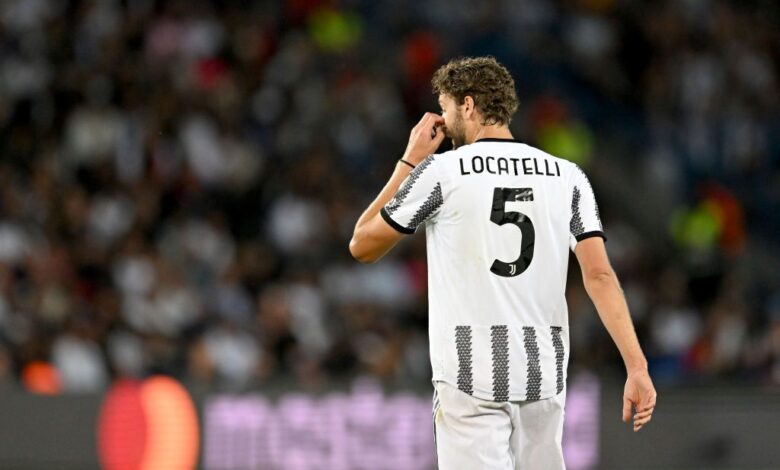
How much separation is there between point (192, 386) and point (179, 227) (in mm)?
2376

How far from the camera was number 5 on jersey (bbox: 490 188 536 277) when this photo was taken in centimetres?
487

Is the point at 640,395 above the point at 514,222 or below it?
below

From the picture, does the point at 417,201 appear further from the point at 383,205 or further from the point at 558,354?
the point at 558,354

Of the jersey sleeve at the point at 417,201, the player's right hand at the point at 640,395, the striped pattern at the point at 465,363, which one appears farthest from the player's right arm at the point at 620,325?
the jersey sleeve at the point at 417,201

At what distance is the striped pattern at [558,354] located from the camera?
4969mm

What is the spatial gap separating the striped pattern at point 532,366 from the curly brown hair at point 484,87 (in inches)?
27.5

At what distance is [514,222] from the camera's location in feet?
16.0

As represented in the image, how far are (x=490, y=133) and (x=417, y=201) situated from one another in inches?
13.4

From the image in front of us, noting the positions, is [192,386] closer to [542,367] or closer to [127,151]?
[127,151]

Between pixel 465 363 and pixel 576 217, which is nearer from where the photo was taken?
pixel 465 363

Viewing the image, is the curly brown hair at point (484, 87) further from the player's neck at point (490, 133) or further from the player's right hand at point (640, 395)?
the player's right hand at point (640, 395)

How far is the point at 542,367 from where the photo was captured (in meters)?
4.93

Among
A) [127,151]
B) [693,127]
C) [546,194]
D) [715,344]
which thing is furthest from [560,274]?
[693,127]

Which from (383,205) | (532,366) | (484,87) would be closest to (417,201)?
(383,205)
